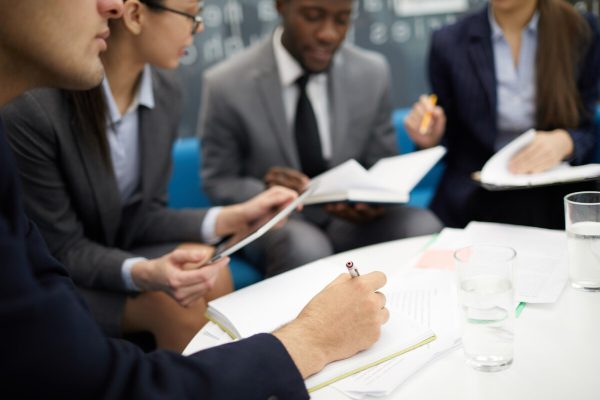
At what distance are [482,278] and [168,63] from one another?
1.18 metres

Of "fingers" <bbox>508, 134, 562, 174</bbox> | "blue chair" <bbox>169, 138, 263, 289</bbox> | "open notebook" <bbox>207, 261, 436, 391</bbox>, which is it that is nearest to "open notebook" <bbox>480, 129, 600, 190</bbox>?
"fingers" <bbox>508, 134, 562, 174</bbox>

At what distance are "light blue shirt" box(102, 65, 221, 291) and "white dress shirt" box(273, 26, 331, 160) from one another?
0.58m

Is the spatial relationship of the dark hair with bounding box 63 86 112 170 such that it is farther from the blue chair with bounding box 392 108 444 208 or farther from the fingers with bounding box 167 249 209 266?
the blue chair with bounding box 392 108 444 208

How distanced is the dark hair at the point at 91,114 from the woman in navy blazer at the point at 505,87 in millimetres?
1027

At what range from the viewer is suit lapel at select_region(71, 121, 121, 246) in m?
1.75

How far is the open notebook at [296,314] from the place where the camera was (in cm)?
104

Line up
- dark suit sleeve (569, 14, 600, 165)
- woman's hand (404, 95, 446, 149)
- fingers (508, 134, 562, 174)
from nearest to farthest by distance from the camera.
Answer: fingers (508, 134, 562, 174)
woman's hand (404, 95, 446, 149)
dark suit sleeve (569, 14, 600, 165)

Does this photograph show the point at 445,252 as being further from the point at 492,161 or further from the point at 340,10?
the point at 340,10

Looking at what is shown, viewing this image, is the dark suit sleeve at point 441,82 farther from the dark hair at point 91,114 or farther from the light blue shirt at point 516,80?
the dark hair at point 91,114

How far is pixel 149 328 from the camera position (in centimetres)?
182

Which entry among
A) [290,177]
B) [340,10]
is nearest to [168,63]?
[290,177]

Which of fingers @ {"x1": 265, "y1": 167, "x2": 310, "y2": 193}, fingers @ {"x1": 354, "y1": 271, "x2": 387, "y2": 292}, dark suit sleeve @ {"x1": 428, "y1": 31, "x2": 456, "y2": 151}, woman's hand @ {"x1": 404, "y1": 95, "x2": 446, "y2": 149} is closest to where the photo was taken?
fingers @ {"x1": 354, "y1": 271, "x2": 387, "y2": 292}

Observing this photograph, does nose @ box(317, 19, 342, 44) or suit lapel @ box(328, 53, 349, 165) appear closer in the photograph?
nose @ box(317, 19, 342, 44)

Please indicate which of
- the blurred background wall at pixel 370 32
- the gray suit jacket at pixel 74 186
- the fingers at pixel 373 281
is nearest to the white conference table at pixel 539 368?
the fingers at pixel 373 281
